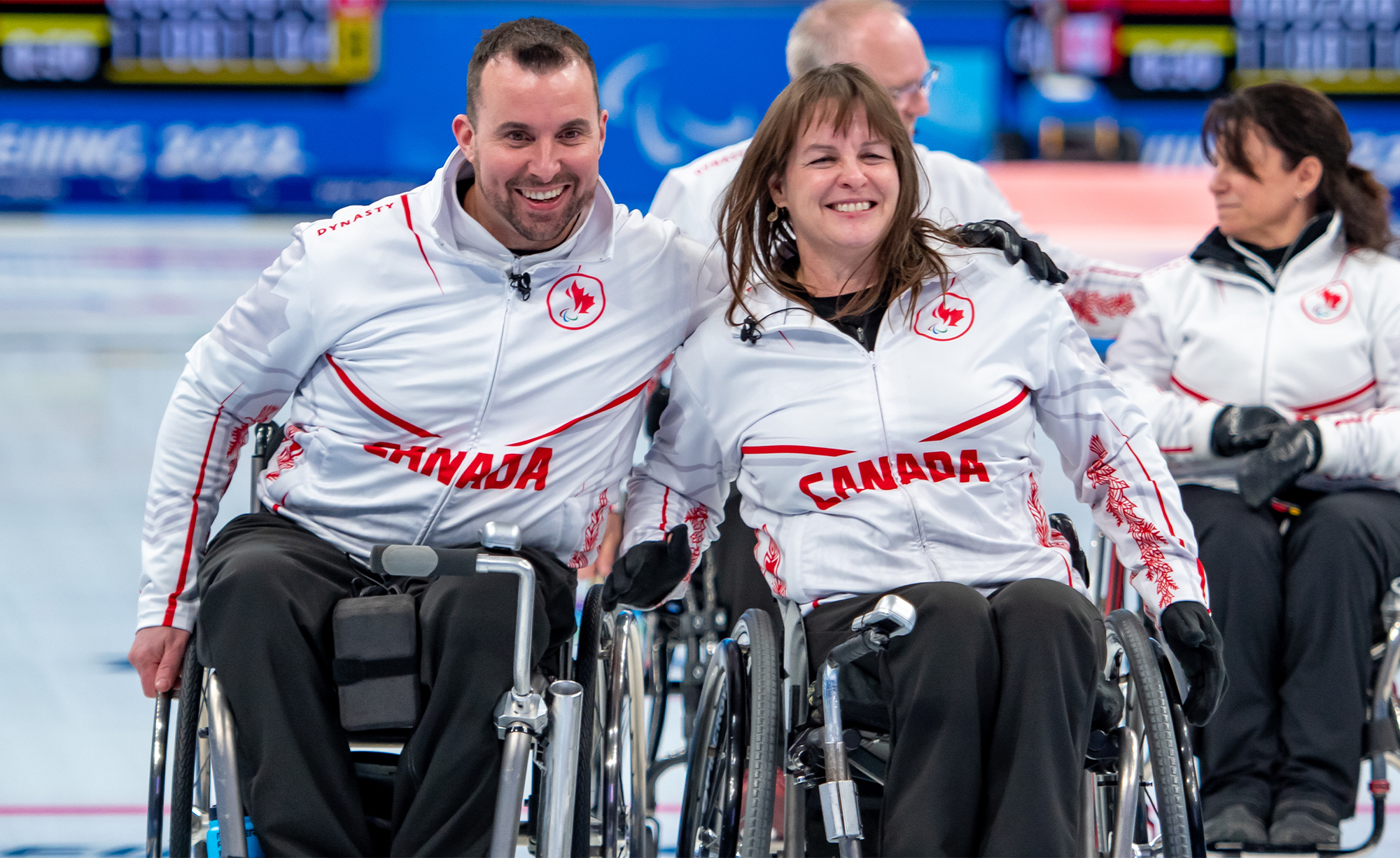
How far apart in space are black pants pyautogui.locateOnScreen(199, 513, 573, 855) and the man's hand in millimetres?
217

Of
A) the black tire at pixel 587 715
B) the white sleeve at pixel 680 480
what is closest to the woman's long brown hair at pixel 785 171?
the white sleeve at pixel 680 480

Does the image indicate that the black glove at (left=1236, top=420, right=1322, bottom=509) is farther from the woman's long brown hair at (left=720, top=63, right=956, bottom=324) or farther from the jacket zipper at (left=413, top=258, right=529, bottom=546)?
the jacket zipper at (left=413, top=258, right=529, bottom=546)

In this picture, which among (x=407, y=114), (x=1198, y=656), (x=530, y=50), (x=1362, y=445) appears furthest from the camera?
(x=407, y=114)

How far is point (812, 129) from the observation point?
2.12 metres

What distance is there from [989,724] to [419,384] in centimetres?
98

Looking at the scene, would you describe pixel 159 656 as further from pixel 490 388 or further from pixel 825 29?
pixel 825 29

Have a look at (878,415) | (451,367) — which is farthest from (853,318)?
(451,367)

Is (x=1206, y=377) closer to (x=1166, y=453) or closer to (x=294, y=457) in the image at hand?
(x=1166, y=453)

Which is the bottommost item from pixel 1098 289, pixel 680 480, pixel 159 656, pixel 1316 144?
pixel 159 656

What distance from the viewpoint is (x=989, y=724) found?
1745 mm

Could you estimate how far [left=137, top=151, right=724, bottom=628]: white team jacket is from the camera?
85.2 inches

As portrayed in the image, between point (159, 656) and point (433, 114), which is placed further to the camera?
point (433, 114)

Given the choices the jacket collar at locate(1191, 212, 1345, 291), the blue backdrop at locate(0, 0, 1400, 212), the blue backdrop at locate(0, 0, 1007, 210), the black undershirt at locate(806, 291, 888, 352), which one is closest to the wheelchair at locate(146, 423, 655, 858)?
the black undershirt at locate(806, 291, 888, 352)

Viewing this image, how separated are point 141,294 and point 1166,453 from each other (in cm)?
870
